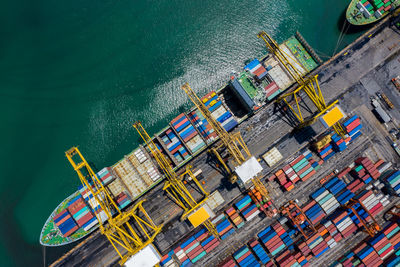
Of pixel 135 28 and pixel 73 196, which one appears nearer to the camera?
pixel 73 196

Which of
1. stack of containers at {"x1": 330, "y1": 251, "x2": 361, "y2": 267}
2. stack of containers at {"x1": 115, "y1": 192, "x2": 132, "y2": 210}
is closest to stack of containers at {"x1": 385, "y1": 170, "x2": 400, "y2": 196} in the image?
stack of containers at {"x1": 330, "y1": 251, "x2": 361, "y2": 267}

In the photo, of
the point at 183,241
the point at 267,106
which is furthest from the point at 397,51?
the point at 183,241

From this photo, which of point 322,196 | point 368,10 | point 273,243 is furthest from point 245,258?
point 368,10

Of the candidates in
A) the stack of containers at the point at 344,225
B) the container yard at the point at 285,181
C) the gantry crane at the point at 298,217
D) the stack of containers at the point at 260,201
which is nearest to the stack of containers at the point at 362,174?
the container yard at the point at 285,181

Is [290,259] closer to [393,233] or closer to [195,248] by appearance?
[195,248]

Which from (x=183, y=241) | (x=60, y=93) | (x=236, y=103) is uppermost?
(x=60, y=93)

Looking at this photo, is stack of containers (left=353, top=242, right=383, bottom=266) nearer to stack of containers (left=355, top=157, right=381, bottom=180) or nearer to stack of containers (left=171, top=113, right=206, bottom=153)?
stack of containers (left=355, top=157, right=381, bottom=180)

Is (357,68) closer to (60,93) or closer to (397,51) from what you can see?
(397,51)

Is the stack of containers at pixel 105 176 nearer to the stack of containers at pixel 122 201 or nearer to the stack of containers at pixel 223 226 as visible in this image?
the stack of containers at pixel 122 201
